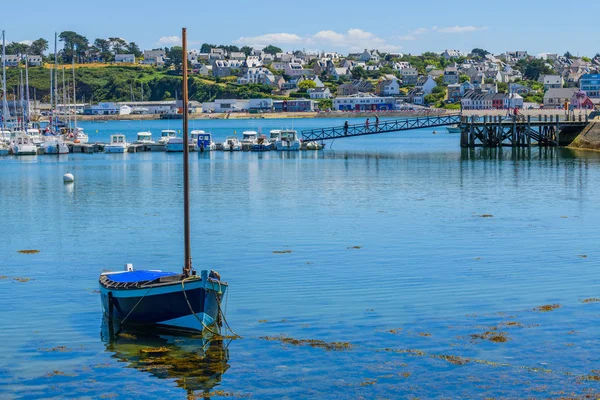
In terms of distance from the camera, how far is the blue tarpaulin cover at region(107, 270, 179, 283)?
24359 mm

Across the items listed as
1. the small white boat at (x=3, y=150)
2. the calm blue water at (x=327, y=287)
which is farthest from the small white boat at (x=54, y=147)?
the calm blue water at (x=327, y=287)

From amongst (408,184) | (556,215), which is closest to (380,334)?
(556,215)

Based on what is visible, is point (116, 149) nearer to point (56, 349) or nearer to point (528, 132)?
point (528, 132)

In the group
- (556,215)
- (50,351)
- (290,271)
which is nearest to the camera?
(50,351)

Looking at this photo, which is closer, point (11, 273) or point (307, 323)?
point (307, 323)

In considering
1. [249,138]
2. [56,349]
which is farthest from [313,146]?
[56,349]

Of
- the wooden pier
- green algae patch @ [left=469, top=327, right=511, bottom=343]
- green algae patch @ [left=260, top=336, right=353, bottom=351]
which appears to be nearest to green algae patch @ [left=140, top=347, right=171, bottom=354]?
green algae patch @ [left=260, top=336, right=353, bottom=351]

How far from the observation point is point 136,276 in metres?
24.8

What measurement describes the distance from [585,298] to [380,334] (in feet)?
22.6

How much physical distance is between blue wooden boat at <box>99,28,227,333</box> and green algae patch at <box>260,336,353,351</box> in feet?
5.03

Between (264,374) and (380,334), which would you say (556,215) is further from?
A: (264,374)

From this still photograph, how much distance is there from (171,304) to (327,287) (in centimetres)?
628

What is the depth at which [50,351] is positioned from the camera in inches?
870

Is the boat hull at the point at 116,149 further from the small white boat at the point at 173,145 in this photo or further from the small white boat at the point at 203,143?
the small white boat at the point at 203,143
